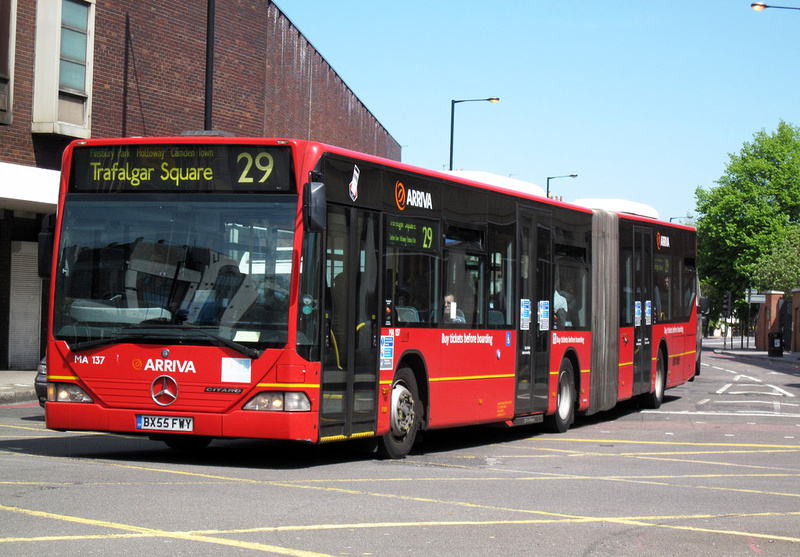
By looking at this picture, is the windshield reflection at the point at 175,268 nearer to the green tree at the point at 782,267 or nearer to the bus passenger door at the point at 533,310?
the bus passenger door at the point at 533,310

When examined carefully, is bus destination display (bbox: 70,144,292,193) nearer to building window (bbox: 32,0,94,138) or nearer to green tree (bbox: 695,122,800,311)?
building window (bbox: 32,0,94,138)

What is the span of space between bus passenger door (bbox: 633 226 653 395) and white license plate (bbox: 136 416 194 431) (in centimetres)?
1121

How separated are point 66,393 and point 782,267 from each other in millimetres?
62463

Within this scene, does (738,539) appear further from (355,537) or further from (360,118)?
(360,118)

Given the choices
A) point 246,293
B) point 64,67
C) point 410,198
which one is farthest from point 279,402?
point 64,67

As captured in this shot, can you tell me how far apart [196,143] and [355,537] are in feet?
16.4

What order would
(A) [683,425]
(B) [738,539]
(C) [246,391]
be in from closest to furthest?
(B) [738,539] → (C) [246,391] → (A) [683,425]

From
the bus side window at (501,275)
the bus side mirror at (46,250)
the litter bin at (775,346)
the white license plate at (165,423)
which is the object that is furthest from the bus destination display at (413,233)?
the litter bin at (775,346)

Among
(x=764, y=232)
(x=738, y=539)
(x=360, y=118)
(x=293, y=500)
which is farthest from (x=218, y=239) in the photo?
(x=764, y=232)

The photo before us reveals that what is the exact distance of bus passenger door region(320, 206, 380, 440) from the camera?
10844mm

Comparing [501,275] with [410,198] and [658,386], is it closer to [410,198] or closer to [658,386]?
[410,198]

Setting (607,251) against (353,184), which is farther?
(607,251)

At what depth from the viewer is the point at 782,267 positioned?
→ 68.0 meters

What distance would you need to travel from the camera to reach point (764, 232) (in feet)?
239
